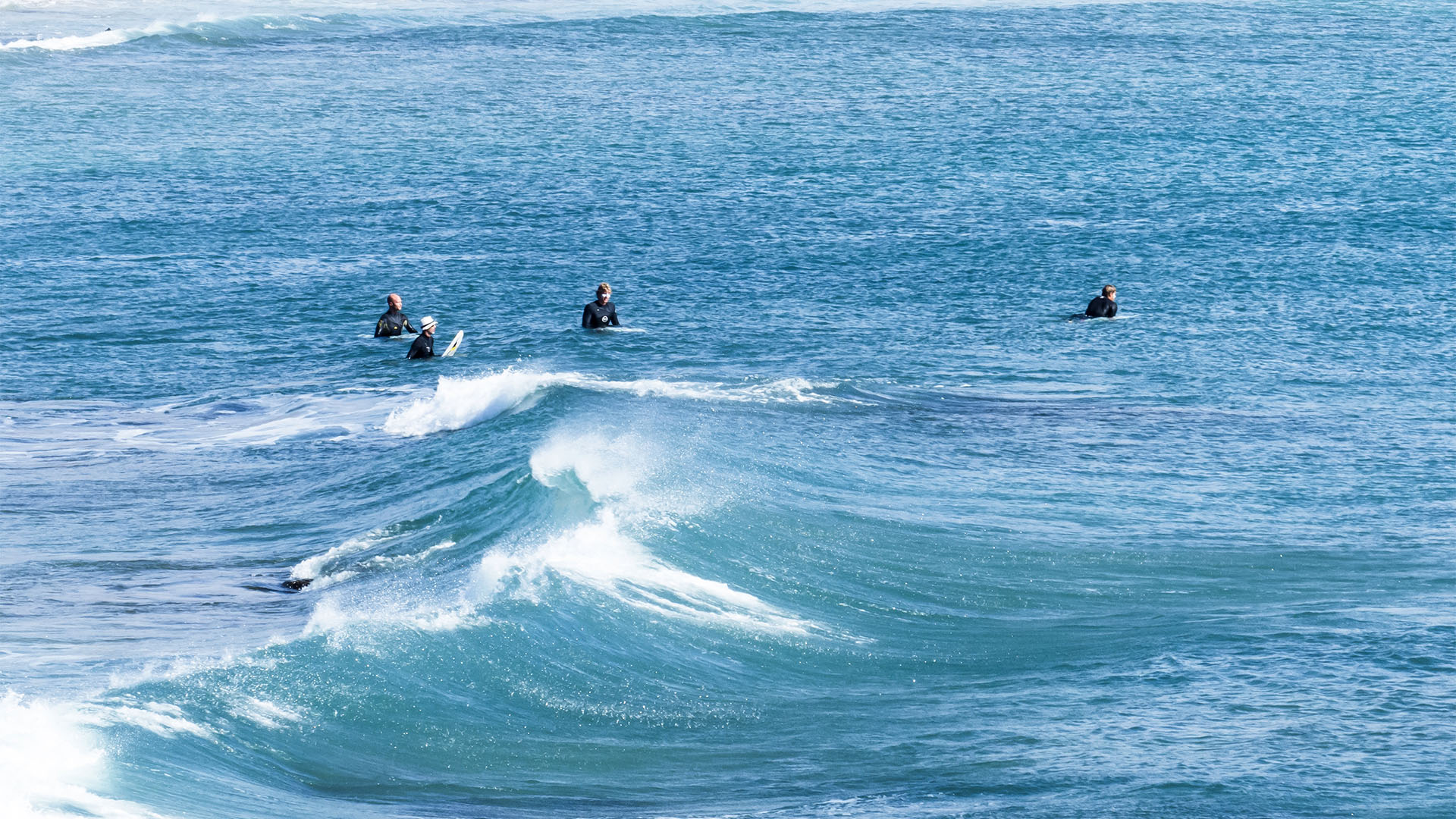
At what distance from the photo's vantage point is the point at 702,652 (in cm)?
1958

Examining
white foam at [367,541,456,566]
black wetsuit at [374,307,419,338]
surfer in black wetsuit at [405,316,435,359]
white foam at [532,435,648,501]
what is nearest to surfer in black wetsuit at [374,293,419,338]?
black wetsuit at [374,307,419,338]

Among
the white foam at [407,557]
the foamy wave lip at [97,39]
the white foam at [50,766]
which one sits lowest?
the white foam at [407,557]

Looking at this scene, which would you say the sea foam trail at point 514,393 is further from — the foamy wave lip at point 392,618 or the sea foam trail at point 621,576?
the foamy wave lip at point 392,618

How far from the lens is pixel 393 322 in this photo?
36375mm

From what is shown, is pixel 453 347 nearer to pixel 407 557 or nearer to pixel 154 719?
pixel 407 557

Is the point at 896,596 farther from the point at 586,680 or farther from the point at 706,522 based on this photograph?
the point at 586,680

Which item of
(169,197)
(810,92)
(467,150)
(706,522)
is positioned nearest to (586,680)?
(706,522)

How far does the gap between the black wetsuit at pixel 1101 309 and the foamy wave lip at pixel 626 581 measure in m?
17.2

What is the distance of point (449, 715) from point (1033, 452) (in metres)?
12.8

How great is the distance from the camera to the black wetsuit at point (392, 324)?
1428 inches

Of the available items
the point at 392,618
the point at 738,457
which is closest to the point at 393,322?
the point at 738,457

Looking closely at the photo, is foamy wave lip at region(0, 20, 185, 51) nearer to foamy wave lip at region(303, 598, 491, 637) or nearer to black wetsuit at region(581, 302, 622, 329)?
black wetsuit at region(581, 302, 622, 329)

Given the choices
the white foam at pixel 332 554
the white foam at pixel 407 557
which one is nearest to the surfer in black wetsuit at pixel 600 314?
the white foam at pixel 332 554

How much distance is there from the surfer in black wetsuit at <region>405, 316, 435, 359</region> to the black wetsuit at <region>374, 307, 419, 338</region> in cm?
116
